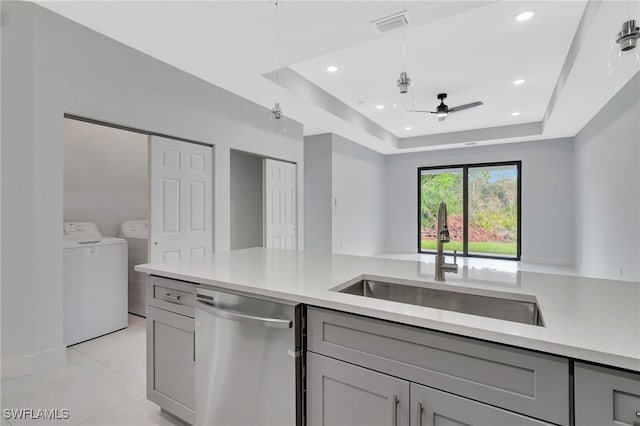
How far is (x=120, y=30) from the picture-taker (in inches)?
109

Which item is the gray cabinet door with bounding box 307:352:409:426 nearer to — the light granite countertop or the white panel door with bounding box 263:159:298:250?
the light granite countertop

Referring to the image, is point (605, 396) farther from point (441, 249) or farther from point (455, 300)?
point (441, 249)

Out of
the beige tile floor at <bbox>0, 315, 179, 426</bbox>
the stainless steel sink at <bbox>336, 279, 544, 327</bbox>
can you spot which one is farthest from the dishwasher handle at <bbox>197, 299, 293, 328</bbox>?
the beige tile floor at <bbox>0, 315, 179, 426</bbox>

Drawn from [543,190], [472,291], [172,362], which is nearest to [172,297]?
[172,362]

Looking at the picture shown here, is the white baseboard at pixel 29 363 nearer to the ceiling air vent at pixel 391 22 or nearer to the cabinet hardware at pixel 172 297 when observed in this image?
the cabinet hardware at pixel 172 297

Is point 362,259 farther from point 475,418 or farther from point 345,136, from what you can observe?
point 345,136

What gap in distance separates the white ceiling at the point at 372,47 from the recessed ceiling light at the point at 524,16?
0.21 ft

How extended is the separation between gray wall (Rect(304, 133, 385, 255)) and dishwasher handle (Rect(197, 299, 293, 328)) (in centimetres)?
486

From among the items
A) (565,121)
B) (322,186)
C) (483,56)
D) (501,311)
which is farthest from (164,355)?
(565,121)

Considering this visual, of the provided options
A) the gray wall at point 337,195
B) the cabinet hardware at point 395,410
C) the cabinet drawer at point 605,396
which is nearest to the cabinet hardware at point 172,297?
the cabinet hardware at point 395,410

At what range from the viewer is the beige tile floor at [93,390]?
1.92m

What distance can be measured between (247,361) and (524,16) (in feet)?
11.8

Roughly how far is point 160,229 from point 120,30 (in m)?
1.88

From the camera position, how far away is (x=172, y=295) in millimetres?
1722
